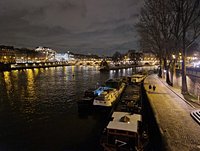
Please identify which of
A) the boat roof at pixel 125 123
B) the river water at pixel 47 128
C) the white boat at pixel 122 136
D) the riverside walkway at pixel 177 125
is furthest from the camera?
the river water at pixel 47 128

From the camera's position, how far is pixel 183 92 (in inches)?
1044

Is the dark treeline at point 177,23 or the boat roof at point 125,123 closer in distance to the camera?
the boat roof at point 125,123


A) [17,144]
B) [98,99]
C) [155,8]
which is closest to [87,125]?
[98,99]

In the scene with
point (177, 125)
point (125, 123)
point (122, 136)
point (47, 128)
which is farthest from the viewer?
point (47, 128)

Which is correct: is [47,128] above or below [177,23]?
below

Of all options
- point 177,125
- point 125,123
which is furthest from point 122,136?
point 177,125

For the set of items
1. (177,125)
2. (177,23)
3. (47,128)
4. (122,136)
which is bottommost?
(47,128)

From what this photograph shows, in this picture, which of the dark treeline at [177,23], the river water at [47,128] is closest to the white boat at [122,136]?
the river water at [47,128]

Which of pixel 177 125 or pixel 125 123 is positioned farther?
pixel 177 125

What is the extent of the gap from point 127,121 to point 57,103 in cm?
2101

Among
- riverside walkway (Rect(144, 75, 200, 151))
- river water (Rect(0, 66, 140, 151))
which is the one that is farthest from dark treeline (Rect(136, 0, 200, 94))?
river water (Rect(0, 66, 140, 151))

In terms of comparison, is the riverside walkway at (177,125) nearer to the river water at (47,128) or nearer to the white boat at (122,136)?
the white boat at (122,136)

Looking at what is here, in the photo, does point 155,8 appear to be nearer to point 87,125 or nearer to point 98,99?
point 98,99

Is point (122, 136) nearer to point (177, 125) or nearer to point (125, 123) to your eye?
point (125, 123)
